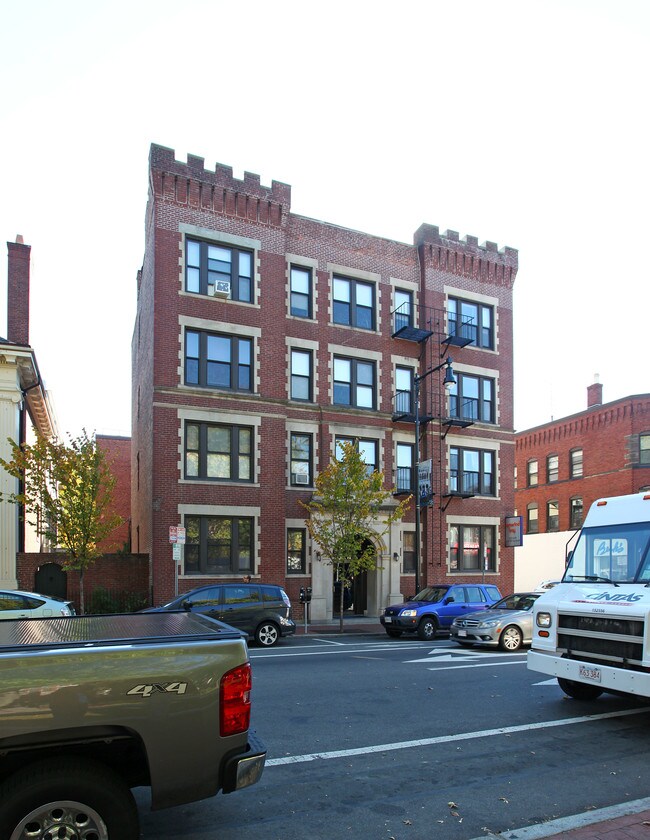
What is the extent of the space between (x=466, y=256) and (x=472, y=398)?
595 cm

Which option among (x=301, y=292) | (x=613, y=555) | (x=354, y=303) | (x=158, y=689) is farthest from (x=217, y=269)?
(x=158, y=689)

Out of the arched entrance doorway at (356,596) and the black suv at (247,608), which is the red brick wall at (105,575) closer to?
the black suv at (247,608)

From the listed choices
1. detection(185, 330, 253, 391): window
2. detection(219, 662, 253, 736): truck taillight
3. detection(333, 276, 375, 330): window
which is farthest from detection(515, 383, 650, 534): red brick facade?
detection(219, 662, 253, 736): truck taillight

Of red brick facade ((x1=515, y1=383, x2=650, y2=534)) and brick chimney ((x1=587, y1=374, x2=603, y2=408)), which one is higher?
brick chimney ((x1=587, y1=374, x2=603, y2=408))

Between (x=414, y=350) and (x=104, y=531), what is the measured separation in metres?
13.7

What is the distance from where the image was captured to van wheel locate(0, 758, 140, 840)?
358cm

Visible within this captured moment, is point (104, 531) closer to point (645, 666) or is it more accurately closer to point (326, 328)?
point (326, 328)

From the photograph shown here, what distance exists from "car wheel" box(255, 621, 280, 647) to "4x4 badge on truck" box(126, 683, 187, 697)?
13.5 meters

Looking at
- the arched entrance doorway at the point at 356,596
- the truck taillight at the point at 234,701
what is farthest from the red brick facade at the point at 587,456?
the truck taillight at the point at 234,701

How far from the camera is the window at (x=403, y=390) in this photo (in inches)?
1065

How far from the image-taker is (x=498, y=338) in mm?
29766

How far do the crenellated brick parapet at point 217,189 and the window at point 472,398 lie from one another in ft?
31.5

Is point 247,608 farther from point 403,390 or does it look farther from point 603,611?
point 403,390

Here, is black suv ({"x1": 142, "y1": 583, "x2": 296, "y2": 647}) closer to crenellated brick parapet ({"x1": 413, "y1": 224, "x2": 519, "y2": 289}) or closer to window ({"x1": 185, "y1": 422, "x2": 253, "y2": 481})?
window ({"x1": 185, "y1": 422, "x2": 253, "y2": 481})
